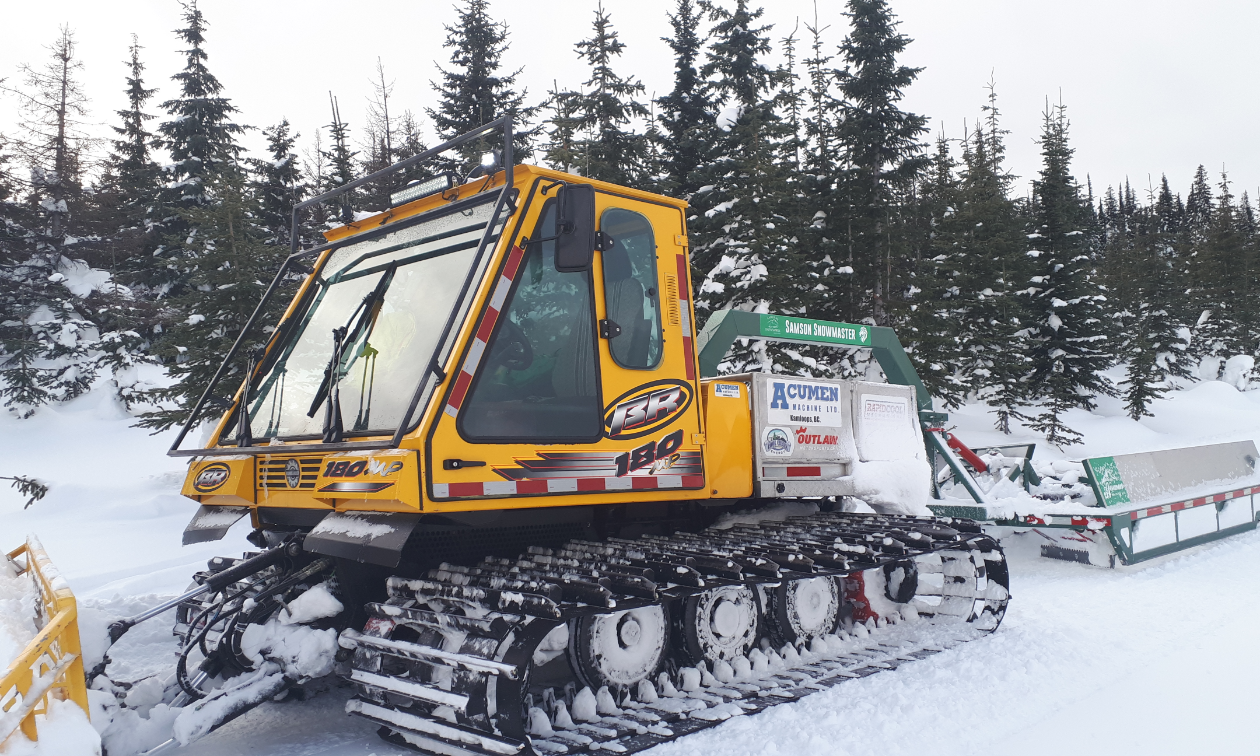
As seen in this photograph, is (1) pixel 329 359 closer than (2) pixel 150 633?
Yes

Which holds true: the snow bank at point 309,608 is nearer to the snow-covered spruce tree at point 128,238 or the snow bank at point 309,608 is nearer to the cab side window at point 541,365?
the cab side window at point 541,365

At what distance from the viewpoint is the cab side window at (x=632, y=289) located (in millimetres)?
4398

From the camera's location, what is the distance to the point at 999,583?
5746 mm

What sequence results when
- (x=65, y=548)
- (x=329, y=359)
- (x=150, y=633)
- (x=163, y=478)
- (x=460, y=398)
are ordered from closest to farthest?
(x=460, y=398), (x=329, y=359), (x=150, y=633), (x=65, y=548), (x=163, y=478)

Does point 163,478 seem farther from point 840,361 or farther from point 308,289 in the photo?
point 840,361

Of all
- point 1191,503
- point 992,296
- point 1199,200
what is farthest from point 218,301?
point 1199,200

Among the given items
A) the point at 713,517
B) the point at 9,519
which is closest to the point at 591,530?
the point at 713,517

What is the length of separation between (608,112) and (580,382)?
16.6 meters

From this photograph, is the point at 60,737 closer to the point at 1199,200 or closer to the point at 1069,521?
the point at 1069,521

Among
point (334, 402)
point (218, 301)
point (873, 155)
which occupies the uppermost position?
point (873, 155)

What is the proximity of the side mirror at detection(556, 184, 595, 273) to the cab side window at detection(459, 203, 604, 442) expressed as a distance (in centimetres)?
18

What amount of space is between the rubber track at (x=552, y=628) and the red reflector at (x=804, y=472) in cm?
35

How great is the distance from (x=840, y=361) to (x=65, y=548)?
14529mm

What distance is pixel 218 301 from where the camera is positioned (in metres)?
12.8
